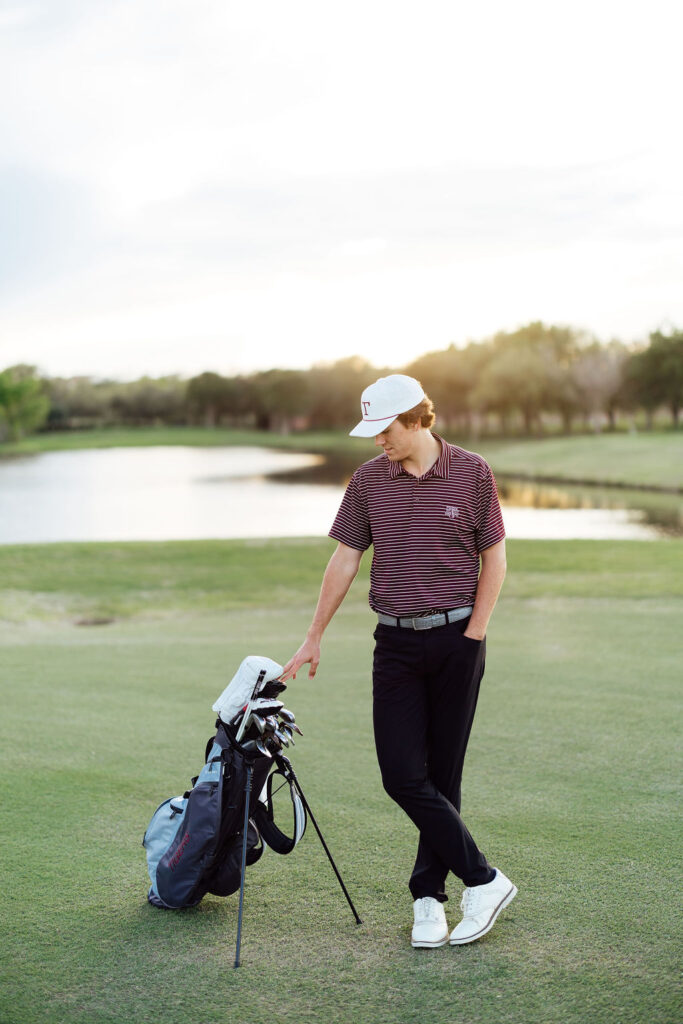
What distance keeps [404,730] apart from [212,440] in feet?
358

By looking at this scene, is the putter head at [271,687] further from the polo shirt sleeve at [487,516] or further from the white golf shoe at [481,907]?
the white golf shoe at [481,907]

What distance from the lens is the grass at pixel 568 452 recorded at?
50.7 metres

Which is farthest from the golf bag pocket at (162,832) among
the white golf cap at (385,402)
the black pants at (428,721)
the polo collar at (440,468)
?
the white golf cap at (385,402)

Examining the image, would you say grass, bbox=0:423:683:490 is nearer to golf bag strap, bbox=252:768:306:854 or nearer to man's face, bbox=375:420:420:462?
golf bag strap, bbox=252:768:306:854

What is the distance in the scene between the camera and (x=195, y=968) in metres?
3.55

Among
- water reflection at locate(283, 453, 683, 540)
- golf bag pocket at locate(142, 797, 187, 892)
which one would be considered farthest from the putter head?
water reflection at locate(283, 453, 683, 540)

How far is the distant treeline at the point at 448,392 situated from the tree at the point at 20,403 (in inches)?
5.7

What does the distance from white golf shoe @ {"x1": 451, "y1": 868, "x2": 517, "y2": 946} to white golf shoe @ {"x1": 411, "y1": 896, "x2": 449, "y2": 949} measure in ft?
0.17

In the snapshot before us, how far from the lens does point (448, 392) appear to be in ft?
327

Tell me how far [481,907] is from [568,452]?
202ft

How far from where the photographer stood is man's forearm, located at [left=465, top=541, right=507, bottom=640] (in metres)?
3.70

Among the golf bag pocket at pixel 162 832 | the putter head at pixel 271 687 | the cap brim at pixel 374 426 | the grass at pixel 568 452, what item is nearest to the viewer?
the cap brim at pixel 374 426

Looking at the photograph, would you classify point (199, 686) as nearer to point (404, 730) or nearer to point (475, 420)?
point (404, 730)

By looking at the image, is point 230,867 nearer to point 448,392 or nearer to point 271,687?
point 271,687
